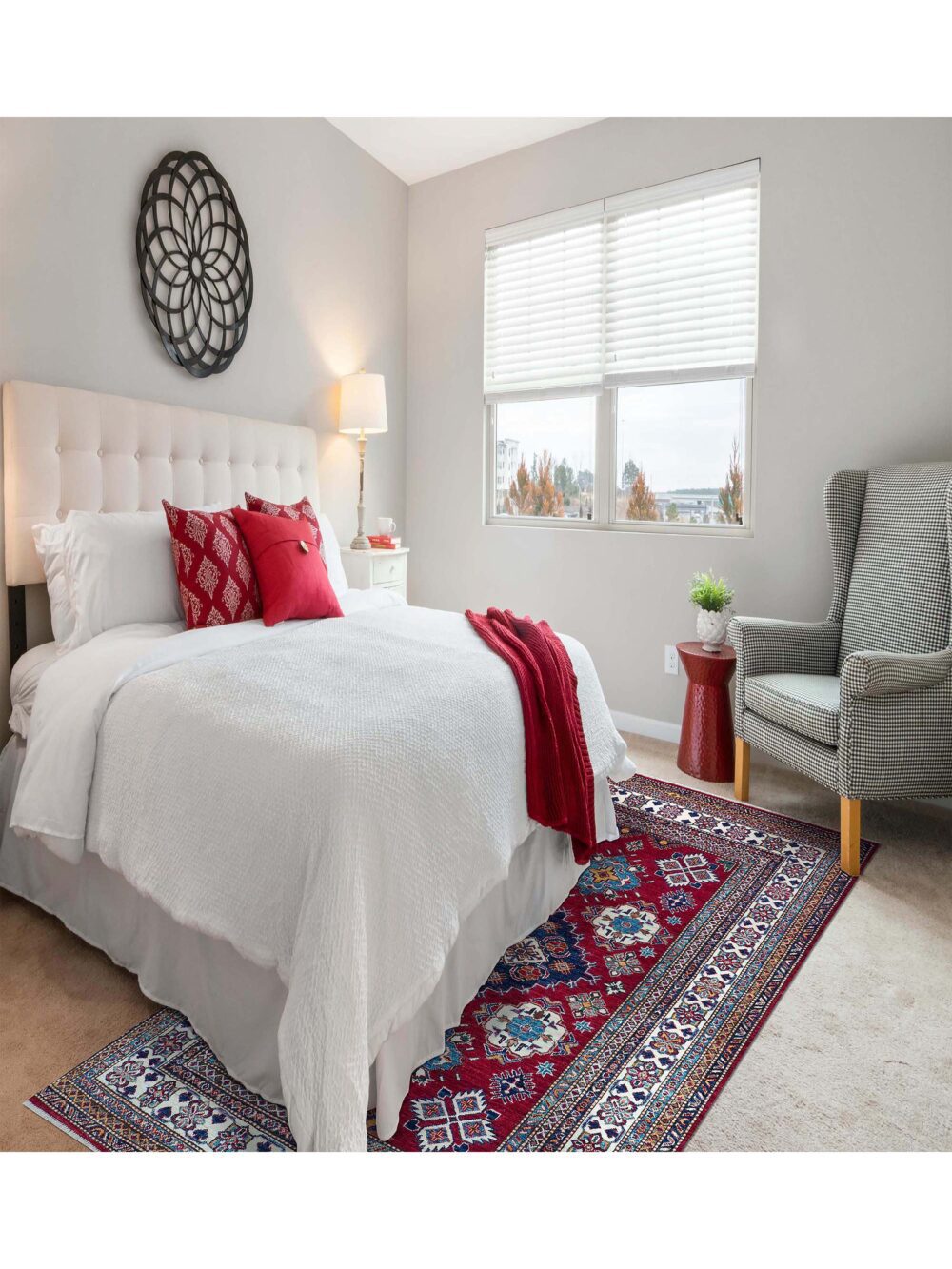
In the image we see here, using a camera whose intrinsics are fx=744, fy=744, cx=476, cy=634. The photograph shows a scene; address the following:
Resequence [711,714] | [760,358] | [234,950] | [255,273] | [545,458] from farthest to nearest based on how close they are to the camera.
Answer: [545,458] < [255,273] < [760,358] < [711,714] < [234,950]

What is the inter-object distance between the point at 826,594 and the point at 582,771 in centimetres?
168

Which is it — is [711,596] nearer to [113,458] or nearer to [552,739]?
[552,739]

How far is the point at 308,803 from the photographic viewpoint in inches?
52.1

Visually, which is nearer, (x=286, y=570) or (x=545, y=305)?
(x=286, y=570)

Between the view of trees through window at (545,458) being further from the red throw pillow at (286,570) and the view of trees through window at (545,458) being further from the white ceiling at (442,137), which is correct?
the red throw pillow at (286,570)

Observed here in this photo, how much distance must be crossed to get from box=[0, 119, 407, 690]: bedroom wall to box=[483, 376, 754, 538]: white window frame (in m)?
0.59

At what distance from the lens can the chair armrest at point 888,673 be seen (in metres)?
2.21

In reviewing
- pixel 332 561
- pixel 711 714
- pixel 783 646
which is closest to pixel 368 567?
pixel 332 561

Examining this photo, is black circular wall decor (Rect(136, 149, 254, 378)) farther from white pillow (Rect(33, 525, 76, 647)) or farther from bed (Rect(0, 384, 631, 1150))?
white pillow (Rect(33, 525, 76, 647))

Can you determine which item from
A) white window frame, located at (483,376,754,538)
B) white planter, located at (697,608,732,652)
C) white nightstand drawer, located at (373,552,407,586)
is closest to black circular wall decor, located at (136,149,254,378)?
white nightstand drawer, located at (373,552,407,586)

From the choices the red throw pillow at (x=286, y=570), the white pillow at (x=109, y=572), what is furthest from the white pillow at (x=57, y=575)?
the red throw pillow at (x=286, y=570)

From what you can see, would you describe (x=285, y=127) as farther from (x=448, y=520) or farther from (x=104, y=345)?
(x=448, y=520)

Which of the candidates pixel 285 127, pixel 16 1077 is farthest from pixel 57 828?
pixel 285 127

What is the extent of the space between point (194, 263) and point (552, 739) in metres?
2.43
